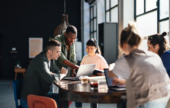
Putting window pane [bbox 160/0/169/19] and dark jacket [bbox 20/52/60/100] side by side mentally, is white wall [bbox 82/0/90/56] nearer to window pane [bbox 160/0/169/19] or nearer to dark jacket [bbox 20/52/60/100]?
window pane [bbox 160/0/169/19]

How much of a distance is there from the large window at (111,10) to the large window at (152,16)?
53.3 inches

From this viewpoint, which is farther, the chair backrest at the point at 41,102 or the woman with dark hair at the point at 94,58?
the woman with dark hair at the point at 94,58

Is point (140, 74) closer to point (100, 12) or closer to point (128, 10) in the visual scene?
point (128, 10)

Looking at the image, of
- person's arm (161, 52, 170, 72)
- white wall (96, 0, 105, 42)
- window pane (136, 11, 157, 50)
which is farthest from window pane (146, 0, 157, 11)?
white wall (96, 0, 105, 42)

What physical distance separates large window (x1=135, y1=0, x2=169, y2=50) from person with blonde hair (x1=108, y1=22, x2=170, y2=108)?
2.63 metres

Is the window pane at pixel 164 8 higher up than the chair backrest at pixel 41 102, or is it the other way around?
the window pane at pixel 164 8

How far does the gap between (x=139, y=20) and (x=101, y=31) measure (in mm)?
1378

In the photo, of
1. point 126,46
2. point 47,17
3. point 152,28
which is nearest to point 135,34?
point 126,46

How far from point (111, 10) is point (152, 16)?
279 centimetres

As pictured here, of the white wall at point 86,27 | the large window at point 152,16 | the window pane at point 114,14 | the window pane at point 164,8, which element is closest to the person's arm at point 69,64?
the large window at point 152,16

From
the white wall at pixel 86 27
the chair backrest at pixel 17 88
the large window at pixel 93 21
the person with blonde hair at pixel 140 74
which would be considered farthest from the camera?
the white wall at pixel 86 27

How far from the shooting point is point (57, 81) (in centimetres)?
264

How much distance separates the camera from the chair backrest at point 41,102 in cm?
213

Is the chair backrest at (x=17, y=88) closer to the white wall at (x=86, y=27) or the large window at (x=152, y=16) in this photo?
the large window at (x=152, y=16)
